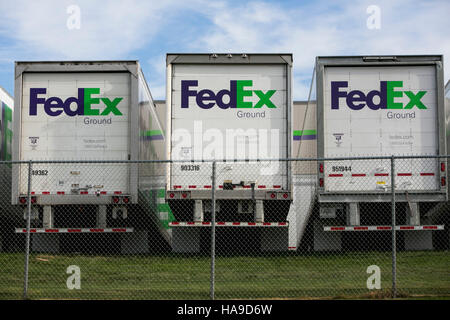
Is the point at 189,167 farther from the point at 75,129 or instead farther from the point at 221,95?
the point at 75,129

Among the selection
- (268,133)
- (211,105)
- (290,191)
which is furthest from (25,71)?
(290,191)

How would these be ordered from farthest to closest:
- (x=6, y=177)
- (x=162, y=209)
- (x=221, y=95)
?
(x=162, y=209)
(x=6, y=177)
(x=221, y=95)

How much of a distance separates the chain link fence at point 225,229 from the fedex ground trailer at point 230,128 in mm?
42

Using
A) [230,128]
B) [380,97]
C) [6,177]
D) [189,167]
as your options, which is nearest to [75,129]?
[189,167]

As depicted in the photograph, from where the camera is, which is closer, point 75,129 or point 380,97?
point 380,97

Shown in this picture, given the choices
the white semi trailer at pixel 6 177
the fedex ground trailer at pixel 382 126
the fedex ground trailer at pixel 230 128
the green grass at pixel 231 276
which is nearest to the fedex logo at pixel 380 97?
the fedex ground trailer at pixel 382 126

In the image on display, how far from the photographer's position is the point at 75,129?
40.6 ft

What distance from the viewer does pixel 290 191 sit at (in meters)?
12.1

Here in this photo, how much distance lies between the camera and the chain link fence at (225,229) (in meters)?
9.58

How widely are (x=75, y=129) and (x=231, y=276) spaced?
453 centimetres

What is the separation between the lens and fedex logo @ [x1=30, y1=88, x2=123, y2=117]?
40.6 feet

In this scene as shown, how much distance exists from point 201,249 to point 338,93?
4408 millimetres

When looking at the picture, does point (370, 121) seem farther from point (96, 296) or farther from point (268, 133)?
point (96, 296)

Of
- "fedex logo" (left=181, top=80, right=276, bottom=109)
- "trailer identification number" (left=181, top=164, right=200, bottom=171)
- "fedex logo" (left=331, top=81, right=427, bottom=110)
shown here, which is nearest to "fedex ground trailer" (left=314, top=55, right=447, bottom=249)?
"fedex logo" (left=331, top=81, right=427, bottom=110)
